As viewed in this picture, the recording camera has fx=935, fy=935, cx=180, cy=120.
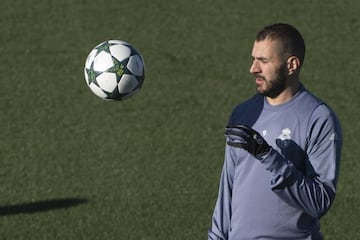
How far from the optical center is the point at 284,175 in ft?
19.5

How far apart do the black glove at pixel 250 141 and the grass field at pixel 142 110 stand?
17.1 feet

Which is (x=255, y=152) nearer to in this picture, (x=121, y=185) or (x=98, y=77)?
(x=98, y=77)

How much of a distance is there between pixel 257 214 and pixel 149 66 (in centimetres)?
1008

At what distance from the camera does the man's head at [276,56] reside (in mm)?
6305

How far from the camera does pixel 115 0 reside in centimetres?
1884

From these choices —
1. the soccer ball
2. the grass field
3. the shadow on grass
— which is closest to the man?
the soccer ball

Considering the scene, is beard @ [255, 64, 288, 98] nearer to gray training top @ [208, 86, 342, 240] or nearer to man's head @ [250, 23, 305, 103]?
man's head @ [250, 23, 305, 103]

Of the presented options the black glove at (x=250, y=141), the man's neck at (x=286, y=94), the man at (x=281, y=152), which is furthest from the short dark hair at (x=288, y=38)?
the black glove at (x=250, y=141)

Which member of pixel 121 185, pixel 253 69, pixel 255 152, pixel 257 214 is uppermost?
pixel 253 69

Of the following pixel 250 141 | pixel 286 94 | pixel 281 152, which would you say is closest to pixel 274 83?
pixel 286 94

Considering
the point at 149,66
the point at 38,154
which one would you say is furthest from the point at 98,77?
the point at 149,66

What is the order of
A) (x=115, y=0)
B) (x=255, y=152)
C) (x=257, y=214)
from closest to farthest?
1. (x=255, y=152)
2. (x=257, y=214)
3. (x=115, y=0)

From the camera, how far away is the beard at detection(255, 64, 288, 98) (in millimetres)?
6328

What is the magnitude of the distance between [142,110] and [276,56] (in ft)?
27.8
